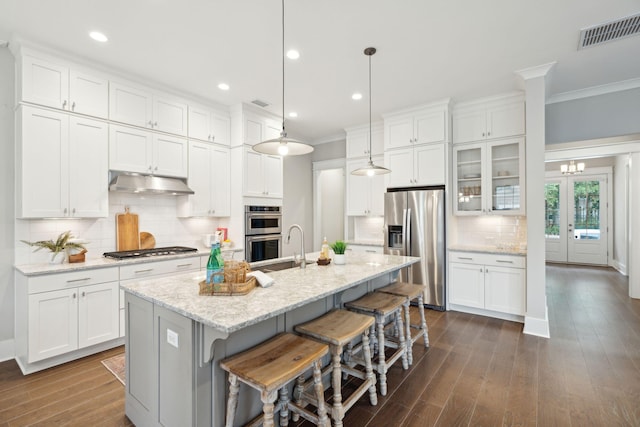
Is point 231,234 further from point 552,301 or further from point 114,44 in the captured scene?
point 552,301

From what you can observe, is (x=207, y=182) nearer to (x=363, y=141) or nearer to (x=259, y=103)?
(x=259, y=103)

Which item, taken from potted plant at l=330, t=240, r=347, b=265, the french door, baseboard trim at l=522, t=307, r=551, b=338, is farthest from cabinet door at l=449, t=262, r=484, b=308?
the french door

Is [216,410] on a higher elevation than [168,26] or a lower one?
lower

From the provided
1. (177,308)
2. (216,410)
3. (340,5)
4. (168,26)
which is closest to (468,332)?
(216,410)

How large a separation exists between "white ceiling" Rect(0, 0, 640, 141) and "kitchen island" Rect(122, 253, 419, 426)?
2.09 metres

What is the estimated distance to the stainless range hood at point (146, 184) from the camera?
10.8ft

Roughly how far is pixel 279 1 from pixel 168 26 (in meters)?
1.03

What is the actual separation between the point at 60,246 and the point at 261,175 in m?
2.49

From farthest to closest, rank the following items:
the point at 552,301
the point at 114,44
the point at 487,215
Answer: the point at 552,301, the point at 487,215, the point at 114,44

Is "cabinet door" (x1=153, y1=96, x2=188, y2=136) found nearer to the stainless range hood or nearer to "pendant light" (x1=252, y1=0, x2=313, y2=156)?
the stainless range hood

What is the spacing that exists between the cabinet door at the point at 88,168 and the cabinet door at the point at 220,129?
1.32 metres

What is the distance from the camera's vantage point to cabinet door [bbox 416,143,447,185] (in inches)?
169

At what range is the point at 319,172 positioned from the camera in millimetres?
6340

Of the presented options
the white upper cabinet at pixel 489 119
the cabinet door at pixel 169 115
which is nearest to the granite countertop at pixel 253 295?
the cabinet door at pixel 169 115
